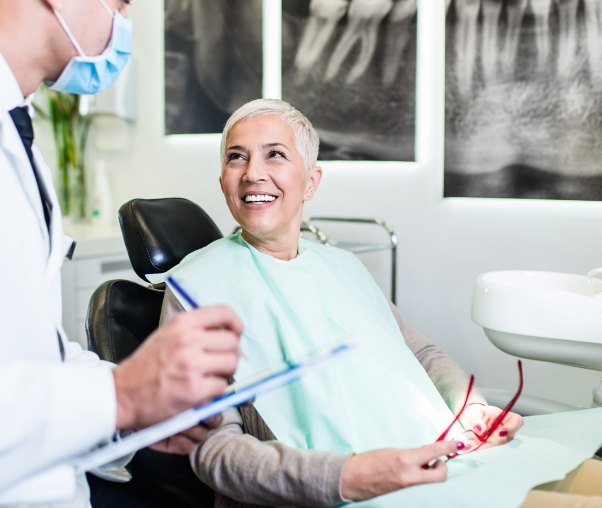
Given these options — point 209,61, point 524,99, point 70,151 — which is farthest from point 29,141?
point 70,151

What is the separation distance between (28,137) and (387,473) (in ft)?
2.51

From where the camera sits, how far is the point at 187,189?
3635 millimetres

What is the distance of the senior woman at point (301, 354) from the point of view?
3.82 ft

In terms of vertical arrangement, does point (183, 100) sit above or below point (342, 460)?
above

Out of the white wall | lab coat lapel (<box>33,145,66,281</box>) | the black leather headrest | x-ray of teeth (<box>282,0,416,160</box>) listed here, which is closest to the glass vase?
x-ray of teeth (<box>282,0,416,160</box>)

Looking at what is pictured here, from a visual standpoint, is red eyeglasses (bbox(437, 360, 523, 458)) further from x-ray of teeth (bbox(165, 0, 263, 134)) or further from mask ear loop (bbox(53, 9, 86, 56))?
x-ray of teeth (bbox(165, 0, 263, 134))

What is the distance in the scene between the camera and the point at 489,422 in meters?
1.46

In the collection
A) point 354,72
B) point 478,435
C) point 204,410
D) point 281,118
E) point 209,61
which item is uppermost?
point 209,61

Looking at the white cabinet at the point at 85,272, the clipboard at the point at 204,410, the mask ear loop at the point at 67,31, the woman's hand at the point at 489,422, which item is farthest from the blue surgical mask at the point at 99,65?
the white cabinet at the point at 85,272

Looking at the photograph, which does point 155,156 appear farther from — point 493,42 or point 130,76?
point 493,42

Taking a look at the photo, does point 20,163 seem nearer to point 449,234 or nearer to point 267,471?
point 267,471

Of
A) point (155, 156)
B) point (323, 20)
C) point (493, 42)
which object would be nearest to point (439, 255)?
point (493, 42)

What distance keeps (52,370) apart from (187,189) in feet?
9.60

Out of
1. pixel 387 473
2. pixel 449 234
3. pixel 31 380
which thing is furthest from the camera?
pixel 449 234
